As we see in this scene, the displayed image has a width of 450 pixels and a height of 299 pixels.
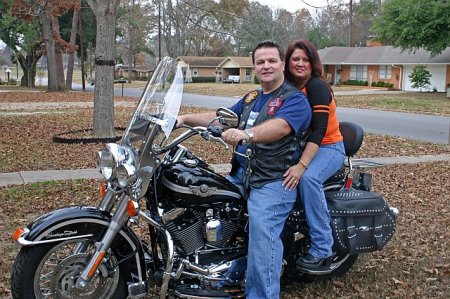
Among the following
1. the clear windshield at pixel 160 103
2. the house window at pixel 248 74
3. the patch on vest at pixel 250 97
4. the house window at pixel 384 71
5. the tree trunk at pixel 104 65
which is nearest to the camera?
the clear windshield at pixel 160 103

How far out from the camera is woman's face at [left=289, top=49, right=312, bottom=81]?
407 cm

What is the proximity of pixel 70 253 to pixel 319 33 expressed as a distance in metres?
79.7

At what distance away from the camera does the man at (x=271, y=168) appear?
3.76 meters

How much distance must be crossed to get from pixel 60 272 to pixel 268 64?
6.38 feet

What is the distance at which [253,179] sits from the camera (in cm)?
390

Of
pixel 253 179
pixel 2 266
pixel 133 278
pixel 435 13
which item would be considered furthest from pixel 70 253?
pixel 435 13

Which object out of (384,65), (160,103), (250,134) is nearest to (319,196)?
(250,134)

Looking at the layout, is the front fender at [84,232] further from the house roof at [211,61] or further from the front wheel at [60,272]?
the house roof at [211,61]

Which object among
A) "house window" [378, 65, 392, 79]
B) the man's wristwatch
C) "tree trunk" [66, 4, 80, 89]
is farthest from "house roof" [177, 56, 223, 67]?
A: the man's wristwatch

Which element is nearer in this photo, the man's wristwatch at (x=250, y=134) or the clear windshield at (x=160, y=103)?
the man's wristwatch at (x=250, y=134)

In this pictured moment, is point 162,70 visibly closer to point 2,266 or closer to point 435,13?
point 2,266

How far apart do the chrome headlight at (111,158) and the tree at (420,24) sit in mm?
33175

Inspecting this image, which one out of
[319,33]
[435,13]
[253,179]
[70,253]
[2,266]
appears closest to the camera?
[70,253]

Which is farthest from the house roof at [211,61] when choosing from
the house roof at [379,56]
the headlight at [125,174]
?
the headlight at [125,174]
